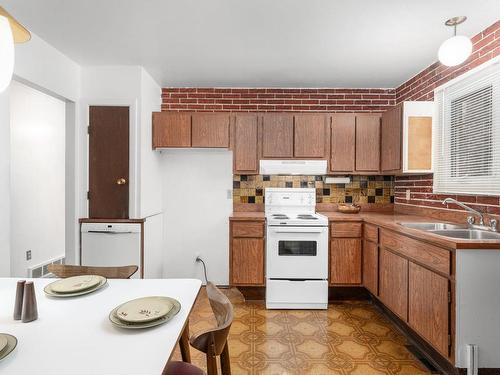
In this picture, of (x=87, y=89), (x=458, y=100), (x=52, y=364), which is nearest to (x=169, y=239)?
(x=87, y=89)

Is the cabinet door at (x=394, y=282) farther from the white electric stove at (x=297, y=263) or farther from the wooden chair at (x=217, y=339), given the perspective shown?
the wooden chair at (x=217, y=339)

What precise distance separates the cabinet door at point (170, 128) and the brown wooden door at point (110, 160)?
41 centimetres

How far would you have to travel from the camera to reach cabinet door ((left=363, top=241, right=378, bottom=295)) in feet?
9.73

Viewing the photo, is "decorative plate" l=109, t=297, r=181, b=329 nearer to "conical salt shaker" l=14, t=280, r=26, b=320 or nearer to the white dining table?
the white dining table

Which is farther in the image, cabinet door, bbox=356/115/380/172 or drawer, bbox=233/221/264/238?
cabinet door, bbox=356/115/380/172

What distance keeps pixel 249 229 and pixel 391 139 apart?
1810 mm

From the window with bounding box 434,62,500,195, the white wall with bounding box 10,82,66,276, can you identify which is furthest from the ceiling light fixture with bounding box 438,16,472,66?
the white wall with bounding box 10,82,66,276

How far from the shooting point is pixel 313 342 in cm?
252

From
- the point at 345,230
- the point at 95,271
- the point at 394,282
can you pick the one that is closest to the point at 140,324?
the point at 95,271

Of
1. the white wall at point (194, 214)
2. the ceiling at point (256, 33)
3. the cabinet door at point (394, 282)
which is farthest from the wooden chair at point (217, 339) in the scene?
the white wall at point (194, 214)

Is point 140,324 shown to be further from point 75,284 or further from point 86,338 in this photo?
point 75,284

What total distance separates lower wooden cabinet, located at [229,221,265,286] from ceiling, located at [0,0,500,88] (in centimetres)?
170

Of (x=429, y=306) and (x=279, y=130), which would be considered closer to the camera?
(x=429, y=306)

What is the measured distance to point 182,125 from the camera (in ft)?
11.7
